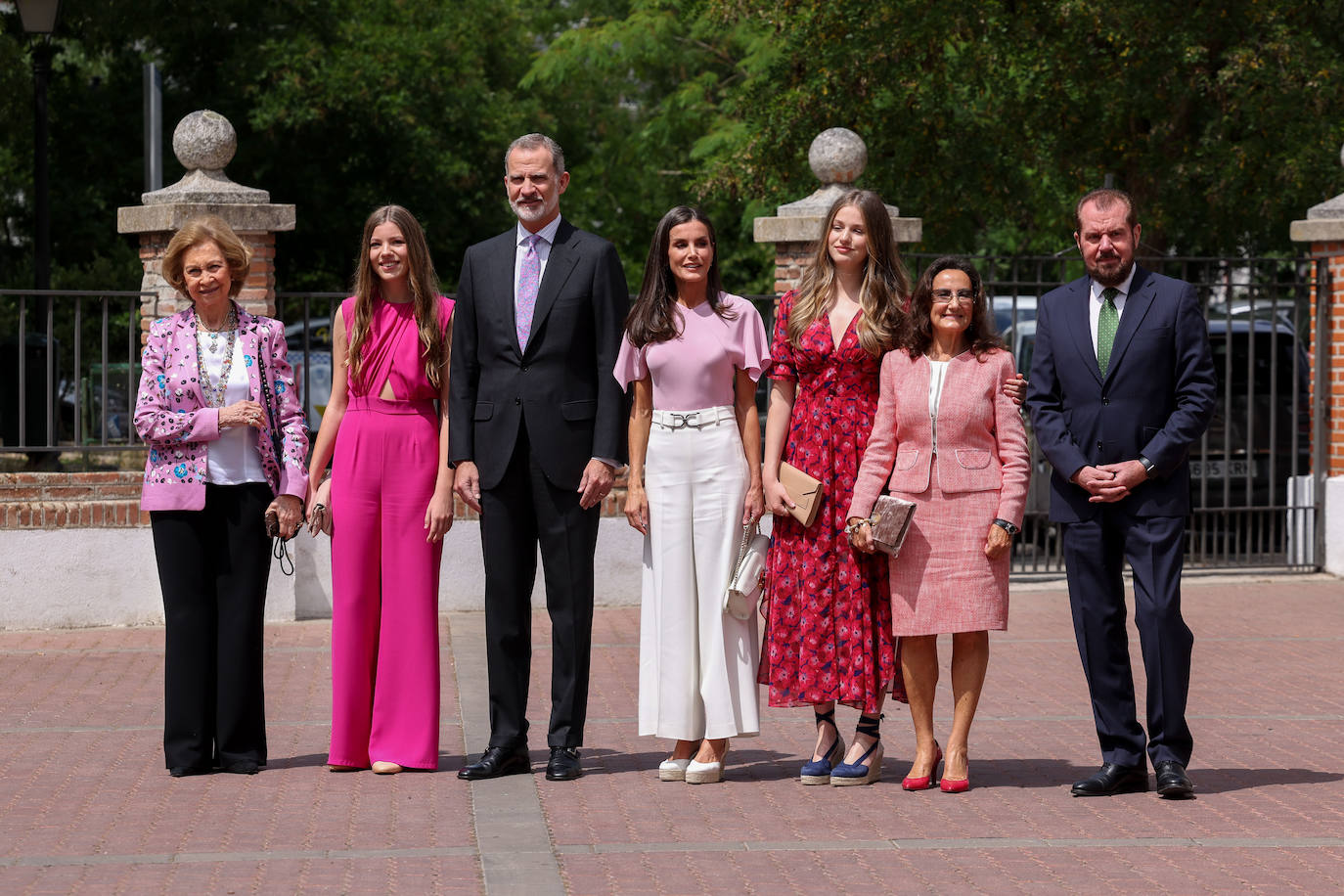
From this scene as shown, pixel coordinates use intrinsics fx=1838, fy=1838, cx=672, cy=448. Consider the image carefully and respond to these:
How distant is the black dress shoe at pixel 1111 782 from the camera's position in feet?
20.3

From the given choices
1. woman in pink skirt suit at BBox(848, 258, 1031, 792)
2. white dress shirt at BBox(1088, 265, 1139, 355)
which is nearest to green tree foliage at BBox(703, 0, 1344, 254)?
white dress shirt at BBox(1088, 265, 1139, 355)

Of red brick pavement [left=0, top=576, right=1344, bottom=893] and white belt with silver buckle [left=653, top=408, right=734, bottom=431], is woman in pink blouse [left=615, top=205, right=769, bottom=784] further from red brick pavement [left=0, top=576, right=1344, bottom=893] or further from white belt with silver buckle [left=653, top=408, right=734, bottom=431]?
red brick pavement [left=0, top=576, right=1344, bottom=893]

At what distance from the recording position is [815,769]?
6.43 meters

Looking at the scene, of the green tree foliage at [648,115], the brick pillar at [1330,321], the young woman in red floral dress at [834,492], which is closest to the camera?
the young woman in red floral dress at [834,492]

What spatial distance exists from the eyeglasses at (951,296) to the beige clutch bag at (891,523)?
71 centimetres

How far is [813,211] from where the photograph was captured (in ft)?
36.8

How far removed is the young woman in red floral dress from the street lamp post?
28.8 ft

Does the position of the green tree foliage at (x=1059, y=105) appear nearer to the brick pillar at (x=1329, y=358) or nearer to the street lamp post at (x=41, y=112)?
the brick pillar at (x=1329, y=358)

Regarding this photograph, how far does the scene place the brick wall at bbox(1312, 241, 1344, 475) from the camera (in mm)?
12281

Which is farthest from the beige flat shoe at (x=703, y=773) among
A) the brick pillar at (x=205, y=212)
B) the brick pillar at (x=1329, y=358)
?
the brick pillar at (x=1329, y=358)

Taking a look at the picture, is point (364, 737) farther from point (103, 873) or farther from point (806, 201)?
Answer: point (806, 201)

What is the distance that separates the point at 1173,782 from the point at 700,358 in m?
2.13

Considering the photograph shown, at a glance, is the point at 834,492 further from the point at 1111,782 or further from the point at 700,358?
the point at 1111,782

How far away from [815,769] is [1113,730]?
1026mm
